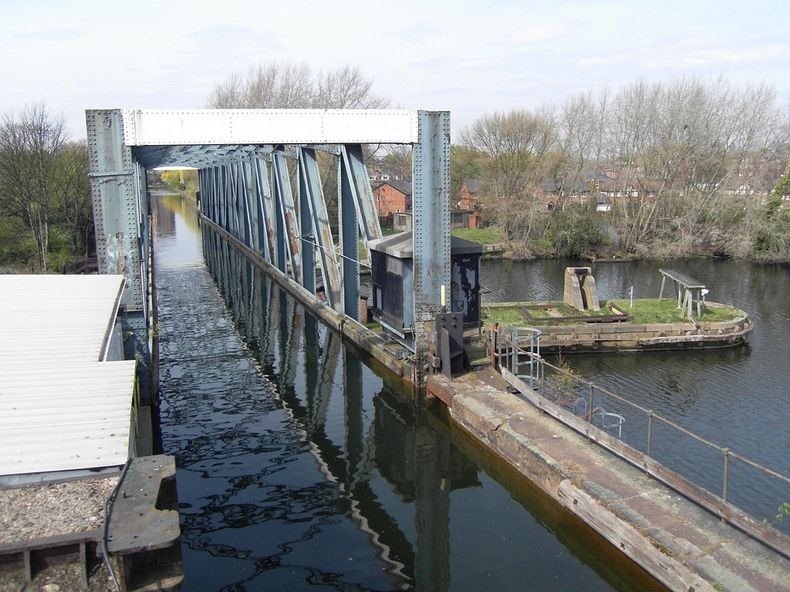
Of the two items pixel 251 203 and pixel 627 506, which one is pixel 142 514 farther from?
pixel 251 203

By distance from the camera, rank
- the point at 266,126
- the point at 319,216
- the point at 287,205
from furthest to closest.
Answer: the point at 287,205 → the point at 319,216 → the point at 266,126

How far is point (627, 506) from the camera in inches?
348

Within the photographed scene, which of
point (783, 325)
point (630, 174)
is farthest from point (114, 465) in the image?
point (630, 174)

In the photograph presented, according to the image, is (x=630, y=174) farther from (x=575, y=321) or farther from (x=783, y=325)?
(x=575, y=321)

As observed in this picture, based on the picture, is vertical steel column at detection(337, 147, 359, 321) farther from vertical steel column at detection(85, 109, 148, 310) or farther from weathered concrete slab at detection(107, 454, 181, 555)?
weathered concrete slab at detection(107, 454, 181, 555)

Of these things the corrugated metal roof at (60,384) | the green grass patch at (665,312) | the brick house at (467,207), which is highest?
the brick house at (467,207)

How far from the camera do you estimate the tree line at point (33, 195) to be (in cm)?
3059

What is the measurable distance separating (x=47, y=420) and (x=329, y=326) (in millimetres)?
15241

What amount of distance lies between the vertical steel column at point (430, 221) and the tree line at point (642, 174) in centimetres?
3246

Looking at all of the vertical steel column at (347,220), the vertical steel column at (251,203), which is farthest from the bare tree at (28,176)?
the vertical steel column at (347,220)

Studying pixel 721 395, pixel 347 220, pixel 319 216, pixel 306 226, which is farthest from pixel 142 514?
pixel 306 226

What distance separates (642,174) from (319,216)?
3707 centimetres

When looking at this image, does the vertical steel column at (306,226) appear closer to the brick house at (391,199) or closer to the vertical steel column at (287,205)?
the vertical steel column at (287,205)

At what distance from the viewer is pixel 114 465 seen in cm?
671
